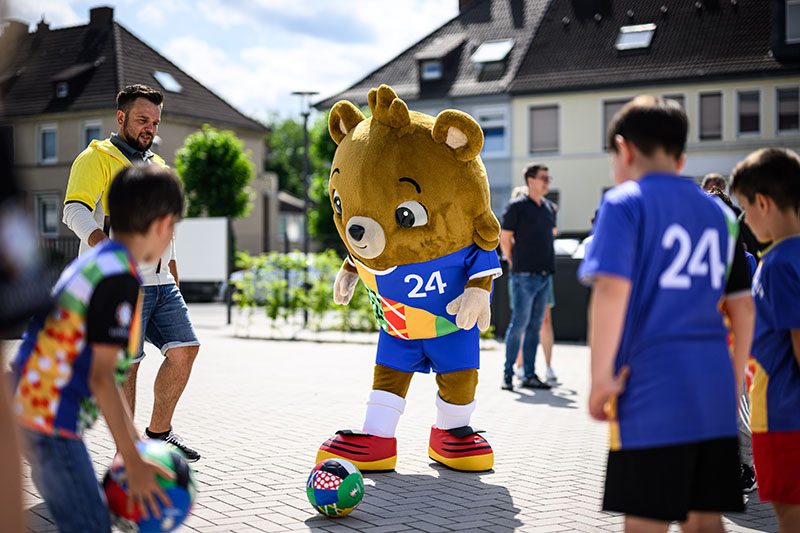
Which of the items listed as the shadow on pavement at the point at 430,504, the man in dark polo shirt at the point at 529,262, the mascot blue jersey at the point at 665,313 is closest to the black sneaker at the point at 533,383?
the man in dark polo shirt at the point at 529,262

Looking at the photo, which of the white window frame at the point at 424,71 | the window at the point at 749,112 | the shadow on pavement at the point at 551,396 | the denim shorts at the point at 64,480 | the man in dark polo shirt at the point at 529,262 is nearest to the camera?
the denim shorts at the point at 64,480

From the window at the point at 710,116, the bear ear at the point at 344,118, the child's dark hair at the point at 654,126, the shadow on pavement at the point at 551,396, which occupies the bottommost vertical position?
the shadow on pavement at the point at 551,396

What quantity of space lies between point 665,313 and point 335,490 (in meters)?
2.19

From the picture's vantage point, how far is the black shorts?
114 inches

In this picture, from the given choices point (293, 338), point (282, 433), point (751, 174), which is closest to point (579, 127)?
point (293, 338)

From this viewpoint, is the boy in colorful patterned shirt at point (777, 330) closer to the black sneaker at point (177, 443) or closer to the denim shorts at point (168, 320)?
the denim shorts at point (168, 320)

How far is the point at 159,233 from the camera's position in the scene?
308 cm

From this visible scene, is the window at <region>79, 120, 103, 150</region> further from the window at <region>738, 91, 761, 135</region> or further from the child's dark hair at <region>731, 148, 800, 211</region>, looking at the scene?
the child's dark hair at <region>731, 148, 800, 211</region>

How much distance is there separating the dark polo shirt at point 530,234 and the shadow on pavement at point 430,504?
13.5 ft

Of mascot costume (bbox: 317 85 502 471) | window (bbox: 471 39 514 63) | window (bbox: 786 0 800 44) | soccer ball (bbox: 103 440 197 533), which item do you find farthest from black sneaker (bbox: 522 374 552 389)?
window (bbox: 471 39 514 63)

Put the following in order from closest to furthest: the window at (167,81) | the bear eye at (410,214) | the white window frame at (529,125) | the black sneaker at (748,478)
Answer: the black sneaker at (748,478) → the bear eye at (410,214) → the white window frame at (529,125) → the window at (167,81)

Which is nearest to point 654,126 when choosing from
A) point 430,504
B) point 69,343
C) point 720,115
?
point 69,343

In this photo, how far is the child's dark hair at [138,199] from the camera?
9.94 feet

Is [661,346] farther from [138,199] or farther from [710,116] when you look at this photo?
[710,116]
